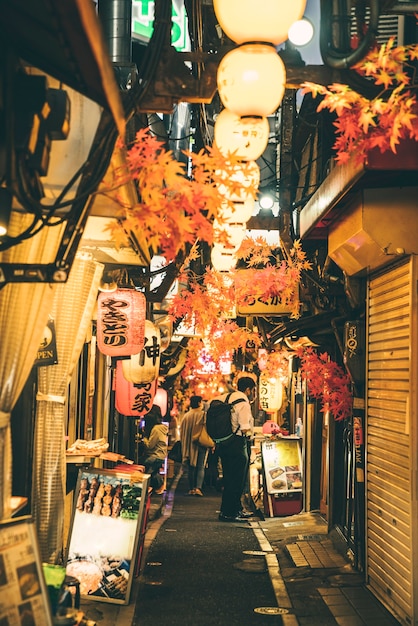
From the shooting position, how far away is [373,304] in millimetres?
12844

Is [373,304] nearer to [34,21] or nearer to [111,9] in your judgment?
[111,9]

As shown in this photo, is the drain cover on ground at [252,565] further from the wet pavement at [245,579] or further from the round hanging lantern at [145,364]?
the round hanging lantern at [145,364]

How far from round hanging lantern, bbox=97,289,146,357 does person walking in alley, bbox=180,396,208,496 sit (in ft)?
38.2

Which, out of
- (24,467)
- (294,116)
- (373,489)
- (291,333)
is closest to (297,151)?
(294,116)

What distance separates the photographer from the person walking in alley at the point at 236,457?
1923 centimetres

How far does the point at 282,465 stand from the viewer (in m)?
19.8

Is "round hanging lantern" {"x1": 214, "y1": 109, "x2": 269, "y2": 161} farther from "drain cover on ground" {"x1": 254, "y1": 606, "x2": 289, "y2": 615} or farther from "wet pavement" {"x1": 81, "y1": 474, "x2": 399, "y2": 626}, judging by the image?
"drain cover on ground" {"x1": 254, "y1": 606, "x2": 289, "y2": 615}

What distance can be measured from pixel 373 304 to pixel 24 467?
20.4ft

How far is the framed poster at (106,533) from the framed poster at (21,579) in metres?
4.54

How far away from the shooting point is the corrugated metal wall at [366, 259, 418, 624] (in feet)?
33.1

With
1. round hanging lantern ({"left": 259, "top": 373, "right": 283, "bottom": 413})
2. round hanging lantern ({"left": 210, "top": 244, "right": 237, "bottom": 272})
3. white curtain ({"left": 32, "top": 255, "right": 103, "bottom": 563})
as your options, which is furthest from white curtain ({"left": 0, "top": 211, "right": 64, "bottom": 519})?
round hanging lantern ({"left": 259, "top": 373, "right": 283, "bottom": 413})

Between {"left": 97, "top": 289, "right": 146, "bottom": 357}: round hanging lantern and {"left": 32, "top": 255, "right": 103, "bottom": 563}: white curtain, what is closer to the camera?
{"left": 32, "top": 255, "right": 103, "bottom": 563}: white curtain

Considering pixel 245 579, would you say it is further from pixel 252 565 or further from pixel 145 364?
pixel 145 364

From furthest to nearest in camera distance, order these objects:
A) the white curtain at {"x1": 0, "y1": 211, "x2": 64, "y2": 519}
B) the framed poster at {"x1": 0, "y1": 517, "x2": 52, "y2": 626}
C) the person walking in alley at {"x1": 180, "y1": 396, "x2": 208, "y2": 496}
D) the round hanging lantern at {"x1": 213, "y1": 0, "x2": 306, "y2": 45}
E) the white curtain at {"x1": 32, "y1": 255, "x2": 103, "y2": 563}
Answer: the person walking in alley at {"x1": 180, "y1": 396, "x2": 208, "y2": 496} < the white curtain at {"x1": 32, "y1": 255, "x2": 103, "y2": 563} < the round hanging lantern at {"x1": 213, "y1": 0, "x2": 306, "y2": 45} < the white curtain at {"x1": 0, "y1": 211, "x2": 64, "y2": 519} < the framed poster at {"x1": 0, "y1": 517, "x2": 52, "y2": 626}
